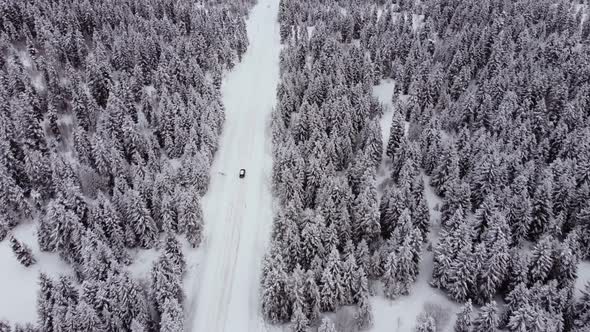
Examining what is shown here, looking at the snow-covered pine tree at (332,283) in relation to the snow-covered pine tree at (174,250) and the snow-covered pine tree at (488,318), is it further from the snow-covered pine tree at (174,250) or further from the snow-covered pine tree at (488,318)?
the snow-covered pine tree at (174,250)

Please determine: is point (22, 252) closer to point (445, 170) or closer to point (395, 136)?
point (395, 136)

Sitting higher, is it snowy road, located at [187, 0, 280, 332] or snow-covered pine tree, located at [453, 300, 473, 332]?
snow-covered pine tree, located at [453, 300, 473, 332]

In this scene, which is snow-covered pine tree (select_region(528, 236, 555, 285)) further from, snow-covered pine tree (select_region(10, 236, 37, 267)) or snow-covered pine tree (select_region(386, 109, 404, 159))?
snow-covered pine tree (select_region(10, 236, 37, 267))

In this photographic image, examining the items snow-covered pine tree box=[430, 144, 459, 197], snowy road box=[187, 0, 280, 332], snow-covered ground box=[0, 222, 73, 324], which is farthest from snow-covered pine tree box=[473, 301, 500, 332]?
snow-covered ground box=[0, 222, 73, 324]

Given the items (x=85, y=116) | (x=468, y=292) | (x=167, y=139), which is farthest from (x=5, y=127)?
(x=468, y=292)

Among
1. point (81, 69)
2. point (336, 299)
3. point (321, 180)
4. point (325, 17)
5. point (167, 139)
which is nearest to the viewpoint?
point (336, 299)

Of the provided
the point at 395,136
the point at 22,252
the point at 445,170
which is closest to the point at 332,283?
the point at 445,170

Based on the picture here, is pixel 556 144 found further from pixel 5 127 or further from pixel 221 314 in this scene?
pixel 5 127
